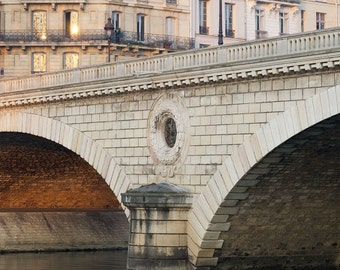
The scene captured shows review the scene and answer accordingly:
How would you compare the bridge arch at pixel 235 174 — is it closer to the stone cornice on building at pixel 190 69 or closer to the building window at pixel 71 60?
the stone cornice on building at pixel 190 69

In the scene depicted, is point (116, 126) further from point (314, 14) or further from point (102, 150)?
point (314, 14)

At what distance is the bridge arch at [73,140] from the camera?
59.2 m

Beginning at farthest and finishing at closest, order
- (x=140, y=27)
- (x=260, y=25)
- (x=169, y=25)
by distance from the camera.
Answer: (x=260, y=25) → (x=169, y=25) → (x=140, y=27)

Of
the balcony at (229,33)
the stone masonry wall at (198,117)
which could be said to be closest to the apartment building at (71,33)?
the balcony at (229,33)

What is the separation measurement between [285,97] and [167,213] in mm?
8109

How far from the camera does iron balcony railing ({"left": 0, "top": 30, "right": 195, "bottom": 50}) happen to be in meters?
93.9

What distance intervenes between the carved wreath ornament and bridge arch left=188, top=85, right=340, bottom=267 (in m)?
2.28

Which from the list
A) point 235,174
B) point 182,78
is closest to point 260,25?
point 182,78

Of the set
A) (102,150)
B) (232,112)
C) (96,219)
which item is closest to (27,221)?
(96,219)

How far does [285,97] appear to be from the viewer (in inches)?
1916

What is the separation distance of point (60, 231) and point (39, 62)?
→ 57.9 ft

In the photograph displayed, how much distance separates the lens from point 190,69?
2105 inches

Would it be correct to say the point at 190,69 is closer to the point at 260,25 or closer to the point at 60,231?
the point at 60,231

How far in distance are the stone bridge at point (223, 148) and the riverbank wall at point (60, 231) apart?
1812cm
